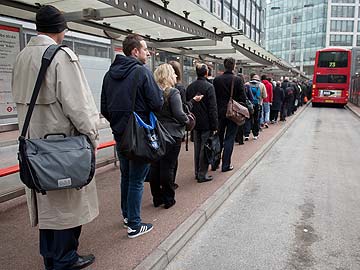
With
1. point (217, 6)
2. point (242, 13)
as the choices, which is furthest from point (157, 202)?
point (242, 13)

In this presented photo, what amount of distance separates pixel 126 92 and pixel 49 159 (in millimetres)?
958

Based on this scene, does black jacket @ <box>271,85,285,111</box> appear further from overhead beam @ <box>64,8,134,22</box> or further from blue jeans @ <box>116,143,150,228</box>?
blue jeans @ <box>116,143,150,228</box>

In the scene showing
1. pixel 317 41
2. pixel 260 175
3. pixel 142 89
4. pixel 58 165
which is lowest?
pixel 260 175

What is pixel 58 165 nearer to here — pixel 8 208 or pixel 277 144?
pixel 8 208

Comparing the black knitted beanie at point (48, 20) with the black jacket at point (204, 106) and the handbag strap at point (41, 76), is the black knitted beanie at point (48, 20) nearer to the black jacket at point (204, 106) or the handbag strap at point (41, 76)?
the handbag strap at point (41, 76)

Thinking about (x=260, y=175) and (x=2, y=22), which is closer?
(x=2, y=22)

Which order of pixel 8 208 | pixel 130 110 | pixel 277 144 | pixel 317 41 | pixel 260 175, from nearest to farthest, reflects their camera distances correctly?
pixel 130 110 → pixel 8 208 → pixel 260 175 → pixel 277 144 → pixel 317 41

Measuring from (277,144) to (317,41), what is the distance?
74482mm

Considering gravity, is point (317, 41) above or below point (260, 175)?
above

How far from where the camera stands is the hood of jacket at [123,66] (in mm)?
3014

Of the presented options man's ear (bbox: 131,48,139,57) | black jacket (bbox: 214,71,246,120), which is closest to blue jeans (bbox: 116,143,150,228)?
man's ear (bbox: 131,48,139,57)

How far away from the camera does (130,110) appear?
9.77 feet

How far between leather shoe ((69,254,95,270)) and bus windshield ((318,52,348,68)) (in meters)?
23.5

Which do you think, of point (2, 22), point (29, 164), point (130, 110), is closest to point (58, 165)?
point (29, 164)
